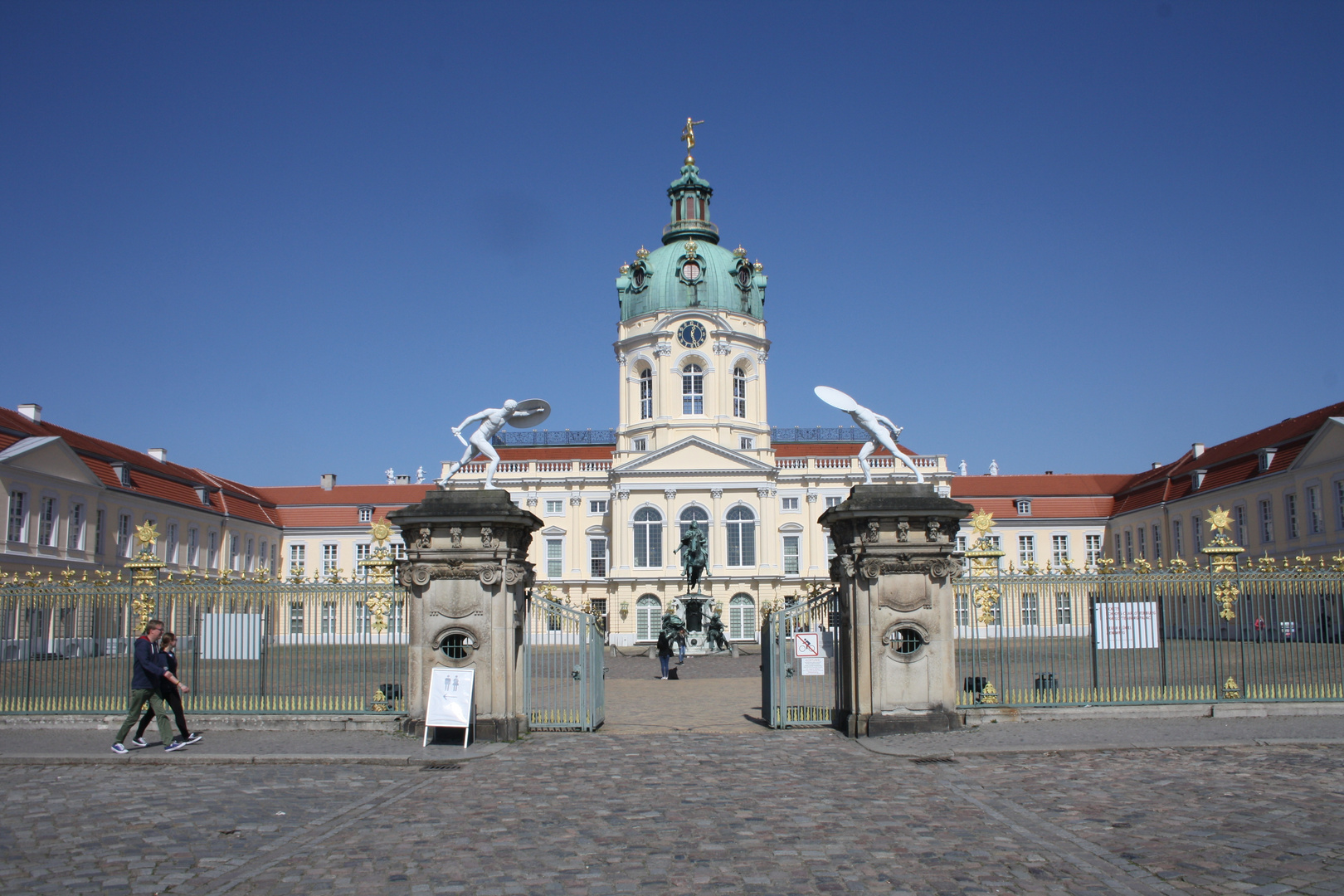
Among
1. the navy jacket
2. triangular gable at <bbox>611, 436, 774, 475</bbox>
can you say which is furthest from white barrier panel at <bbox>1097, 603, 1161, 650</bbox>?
triangular gable at <bbox>611, 436, 774, 475</bbox>

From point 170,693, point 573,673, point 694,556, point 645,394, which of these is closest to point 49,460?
point 694,556

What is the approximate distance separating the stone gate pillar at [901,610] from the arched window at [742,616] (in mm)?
44027

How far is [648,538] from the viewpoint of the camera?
60.1 meters

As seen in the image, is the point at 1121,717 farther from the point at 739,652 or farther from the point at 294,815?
the point at 739,652

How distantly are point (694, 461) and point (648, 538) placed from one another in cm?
484

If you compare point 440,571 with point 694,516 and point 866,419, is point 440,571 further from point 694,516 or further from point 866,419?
point 694,516

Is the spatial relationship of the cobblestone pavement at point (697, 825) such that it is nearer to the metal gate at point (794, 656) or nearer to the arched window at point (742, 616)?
the metal gate at point (794, 656)

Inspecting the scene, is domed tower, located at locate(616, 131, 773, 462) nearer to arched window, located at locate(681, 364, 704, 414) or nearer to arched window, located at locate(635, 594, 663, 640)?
arched window, located at locate(681, 364, 704, 414)

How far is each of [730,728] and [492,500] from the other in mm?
4760

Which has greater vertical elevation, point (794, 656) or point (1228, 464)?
point (1228, 464)

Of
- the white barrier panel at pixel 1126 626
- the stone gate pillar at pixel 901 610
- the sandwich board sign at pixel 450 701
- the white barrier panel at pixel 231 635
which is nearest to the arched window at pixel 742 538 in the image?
the white barrier panel at pixel 1126 626

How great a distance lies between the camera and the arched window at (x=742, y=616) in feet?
191

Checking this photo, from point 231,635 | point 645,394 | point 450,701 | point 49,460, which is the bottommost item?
point 450,701

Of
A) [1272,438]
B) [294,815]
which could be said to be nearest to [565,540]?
[1272,438]
